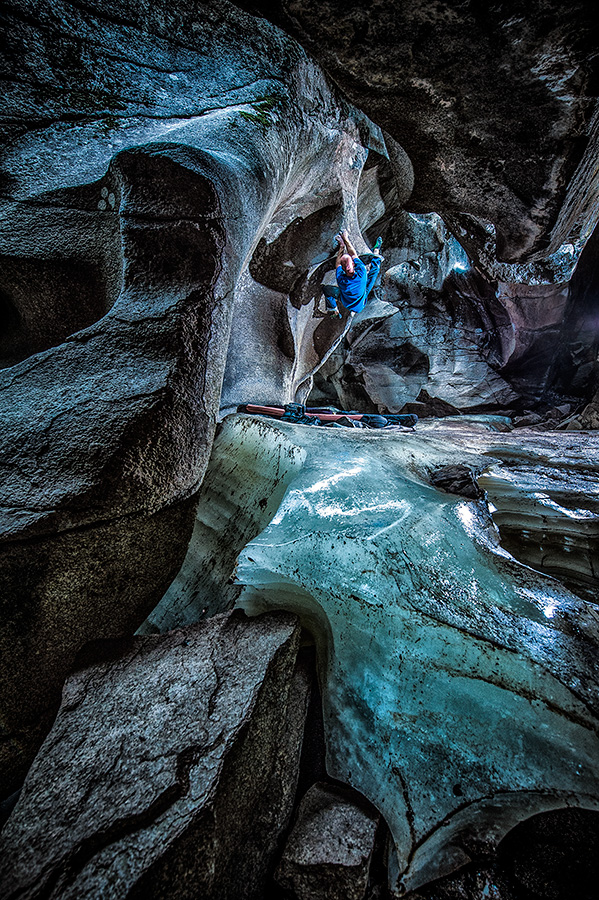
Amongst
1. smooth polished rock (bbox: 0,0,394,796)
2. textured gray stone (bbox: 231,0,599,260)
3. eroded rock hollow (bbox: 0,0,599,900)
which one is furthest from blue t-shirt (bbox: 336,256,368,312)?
smooth polished rock (bbox: 0,0,394,796)

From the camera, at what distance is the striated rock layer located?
992mm

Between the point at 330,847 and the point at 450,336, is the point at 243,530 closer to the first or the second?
the point at 330,847

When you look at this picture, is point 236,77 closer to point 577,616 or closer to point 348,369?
point 577,616

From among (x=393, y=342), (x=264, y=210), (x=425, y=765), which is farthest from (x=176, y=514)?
(x=393, y=342)

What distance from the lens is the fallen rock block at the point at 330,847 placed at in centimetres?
93

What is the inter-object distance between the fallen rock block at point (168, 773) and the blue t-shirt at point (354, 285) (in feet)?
16.6

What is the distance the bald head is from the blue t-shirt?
70mm

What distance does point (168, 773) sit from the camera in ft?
3.18

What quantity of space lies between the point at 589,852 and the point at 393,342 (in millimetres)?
11681

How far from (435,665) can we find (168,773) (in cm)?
96

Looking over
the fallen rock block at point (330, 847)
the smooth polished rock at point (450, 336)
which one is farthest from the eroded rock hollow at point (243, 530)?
the smooth polished rock at point (450, 336)

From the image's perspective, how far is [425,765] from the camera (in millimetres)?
1070

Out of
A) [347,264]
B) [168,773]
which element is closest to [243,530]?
[168,773]

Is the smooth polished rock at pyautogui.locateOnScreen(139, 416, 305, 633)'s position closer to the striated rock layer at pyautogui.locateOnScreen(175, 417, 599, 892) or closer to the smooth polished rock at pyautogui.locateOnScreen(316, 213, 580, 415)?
the striated rock layer at pyautogui.locateOnScreen(175, 417, 599, 892)
